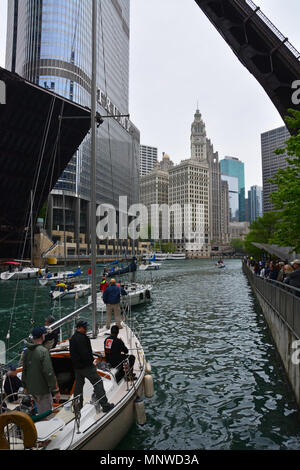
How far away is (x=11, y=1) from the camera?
141000 millimetres

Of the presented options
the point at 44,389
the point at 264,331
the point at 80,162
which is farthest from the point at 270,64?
the point at 80,162

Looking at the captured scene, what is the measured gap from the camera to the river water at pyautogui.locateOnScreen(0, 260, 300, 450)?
23.8 ft

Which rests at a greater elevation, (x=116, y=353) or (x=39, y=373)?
(x=39, y=373)

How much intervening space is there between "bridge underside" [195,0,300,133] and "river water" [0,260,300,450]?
17164mm

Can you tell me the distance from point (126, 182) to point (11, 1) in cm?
10465

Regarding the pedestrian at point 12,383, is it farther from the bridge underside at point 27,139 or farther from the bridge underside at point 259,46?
the bridge underside at point 27,139

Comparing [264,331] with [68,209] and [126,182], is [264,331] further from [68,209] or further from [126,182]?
[126,182]

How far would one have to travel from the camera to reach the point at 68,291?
101ft

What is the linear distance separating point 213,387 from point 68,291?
22953 mm

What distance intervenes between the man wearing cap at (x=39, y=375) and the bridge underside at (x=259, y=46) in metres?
24.3

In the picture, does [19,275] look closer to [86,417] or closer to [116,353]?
[116,353]

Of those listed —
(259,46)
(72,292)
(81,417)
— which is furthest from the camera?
(72,292)

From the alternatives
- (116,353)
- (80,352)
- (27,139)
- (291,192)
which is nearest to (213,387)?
(116,353)

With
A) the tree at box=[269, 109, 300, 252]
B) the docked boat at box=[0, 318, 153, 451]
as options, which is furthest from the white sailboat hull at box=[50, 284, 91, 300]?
the docked boat at box=[0, 318, 153, 451]
